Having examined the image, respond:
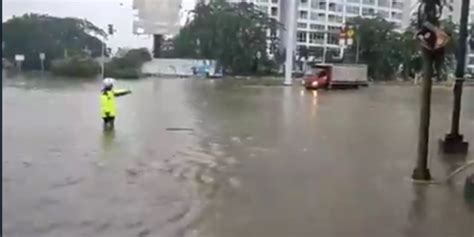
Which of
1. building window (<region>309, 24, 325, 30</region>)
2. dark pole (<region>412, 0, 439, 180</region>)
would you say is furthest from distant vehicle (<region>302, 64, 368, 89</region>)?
building window (<region>309, 24, 325, 30</region>)

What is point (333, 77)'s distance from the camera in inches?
2178

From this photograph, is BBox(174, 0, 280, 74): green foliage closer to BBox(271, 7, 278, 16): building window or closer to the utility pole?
BBox(271, 7, 278, 16): building window

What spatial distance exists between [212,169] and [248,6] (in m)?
70.9

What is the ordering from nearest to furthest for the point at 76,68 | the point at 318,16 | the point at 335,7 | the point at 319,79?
1. the point at 319,79
2. the point at 76,68
3. the point at 335,7
4. the point at 318,16

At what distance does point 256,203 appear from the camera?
30.8 feet

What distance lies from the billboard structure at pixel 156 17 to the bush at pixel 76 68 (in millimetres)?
20241

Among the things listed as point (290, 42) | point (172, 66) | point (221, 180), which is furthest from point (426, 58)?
point (172, 66)

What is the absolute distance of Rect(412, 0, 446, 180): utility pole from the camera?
11.3m

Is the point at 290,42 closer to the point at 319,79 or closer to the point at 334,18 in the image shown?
the point at 319,79

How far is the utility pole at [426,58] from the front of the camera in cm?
1128

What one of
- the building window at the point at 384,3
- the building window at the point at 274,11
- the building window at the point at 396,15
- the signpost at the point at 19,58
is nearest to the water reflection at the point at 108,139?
the signpost at the point at 19,58

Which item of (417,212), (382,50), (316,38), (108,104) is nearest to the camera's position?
(417,212)

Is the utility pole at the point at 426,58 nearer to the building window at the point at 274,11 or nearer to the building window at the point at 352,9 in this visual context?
the building window at the point at 274,11

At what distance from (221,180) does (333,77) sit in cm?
→ 4484
